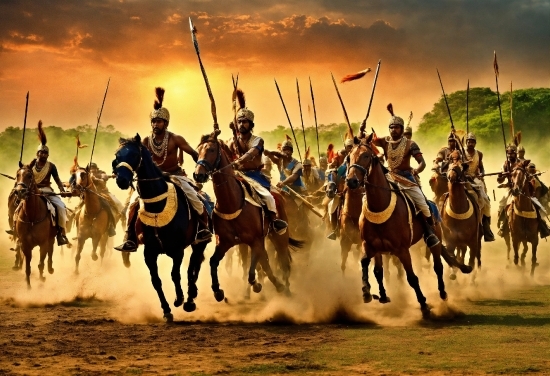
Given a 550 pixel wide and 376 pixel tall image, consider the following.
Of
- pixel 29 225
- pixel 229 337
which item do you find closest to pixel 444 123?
pixel 29 225

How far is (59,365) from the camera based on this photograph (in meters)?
10.3

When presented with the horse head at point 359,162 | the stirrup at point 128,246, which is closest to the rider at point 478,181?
the horse head at point 359,162

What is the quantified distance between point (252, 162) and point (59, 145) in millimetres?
67179

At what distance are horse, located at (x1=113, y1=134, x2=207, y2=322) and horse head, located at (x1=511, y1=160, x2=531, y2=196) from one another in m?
8.83

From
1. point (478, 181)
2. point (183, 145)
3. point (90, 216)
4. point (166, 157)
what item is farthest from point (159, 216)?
point (90, 216)

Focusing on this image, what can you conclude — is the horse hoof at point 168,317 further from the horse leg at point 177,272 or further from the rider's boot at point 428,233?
the rider's boot at point 428,233

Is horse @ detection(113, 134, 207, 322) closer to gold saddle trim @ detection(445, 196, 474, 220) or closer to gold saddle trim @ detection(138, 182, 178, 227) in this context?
gold saddle trim @ detection(138, 182, 178, 227)

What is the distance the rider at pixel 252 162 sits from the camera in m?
14.8

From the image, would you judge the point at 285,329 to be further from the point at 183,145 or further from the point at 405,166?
the point at 405,166

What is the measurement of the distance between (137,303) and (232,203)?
93.9 inches

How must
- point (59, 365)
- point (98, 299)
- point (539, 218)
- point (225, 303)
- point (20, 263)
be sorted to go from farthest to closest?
point (20, 263) → point (539, 218) → point (98, 299) → point (225, 303) → point (59, 365)

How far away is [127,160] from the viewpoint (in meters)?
12.7

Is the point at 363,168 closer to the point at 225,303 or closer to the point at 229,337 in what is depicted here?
the point at 229,337

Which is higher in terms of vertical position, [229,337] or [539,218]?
[539,218]
